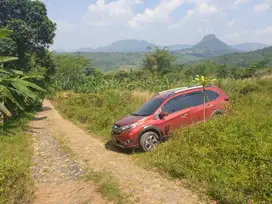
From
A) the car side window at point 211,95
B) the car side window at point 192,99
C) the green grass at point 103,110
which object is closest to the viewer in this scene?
the car side window at point 192,99

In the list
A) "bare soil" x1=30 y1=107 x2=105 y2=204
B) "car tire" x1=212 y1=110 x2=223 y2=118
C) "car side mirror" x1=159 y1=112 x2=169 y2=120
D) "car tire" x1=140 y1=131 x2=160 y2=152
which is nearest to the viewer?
"bare soil" x1=30 y1=107 x2=105 y2=204

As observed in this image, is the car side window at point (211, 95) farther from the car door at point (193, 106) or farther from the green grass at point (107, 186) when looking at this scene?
the green grass at point (107, 186)

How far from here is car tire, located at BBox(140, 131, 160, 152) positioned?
27.9 ft

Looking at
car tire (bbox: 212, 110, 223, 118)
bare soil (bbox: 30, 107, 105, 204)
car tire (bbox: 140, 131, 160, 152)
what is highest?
→ car tire (bbox: 212, 110, 223, 118)

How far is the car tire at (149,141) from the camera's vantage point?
8516mm

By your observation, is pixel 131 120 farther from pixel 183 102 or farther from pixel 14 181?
pixel 14 181

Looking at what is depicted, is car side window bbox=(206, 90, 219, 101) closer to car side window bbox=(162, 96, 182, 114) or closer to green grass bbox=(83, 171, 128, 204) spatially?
car side window bbox=(162, 96, 182, 114)

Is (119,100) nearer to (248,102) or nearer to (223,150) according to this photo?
(248,102)

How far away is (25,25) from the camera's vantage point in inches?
715

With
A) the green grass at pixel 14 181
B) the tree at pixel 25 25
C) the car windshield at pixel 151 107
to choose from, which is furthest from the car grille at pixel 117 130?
the tree at pixel 25 25

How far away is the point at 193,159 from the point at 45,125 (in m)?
11.6

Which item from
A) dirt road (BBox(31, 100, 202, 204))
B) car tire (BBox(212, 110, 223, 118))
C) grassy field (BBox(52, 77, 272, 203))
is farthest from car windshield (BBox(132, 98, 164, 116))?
car tire (BBox(212, 110, 223, 118))

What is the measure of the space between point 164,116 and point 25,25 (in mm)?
14094

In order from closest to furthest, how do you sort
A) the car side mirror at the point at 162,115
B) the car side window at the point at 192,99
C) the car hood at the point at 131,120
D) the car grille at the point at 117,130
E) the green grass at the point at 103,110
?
the car side mirror at the point at 162,115
the car hood at the point at 131,120
the car grille at the point at 117,130
the car side window at the point at 192,99
the green grass at the point at 103,110
